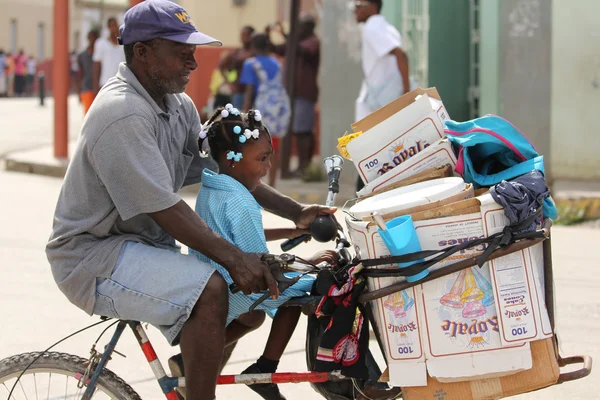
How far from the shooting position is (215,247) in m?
2.99

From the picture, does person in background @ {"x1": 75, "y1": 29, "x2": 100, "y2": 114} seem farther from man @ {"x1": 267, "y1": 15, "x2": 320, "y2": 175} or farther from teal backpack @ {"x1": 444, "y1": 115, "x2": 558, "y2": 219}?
teal backpack @ {"x1": 444, "y1": 115, "x2": 558, "y2": 219}

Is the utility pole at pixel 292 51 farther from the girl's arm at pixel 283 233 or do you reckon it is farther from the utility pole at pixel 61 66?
the girl's arm at pixel 283 233

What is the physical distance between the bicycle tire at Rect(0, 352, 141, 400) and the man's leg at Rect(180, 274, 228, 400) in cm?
33

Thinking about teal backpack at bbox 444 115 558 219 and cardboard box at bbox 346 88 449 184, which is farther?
cardboard box at bbox 346 88 449 184

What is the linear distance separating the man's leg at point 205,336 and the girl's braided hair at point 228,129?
1.60 feet

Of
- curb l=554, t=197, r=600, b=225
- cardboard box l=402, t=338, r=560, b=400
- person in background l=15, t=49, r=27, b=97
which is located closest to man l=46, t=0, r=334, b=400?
cardboard box l=402, t=338, r=560, b=400

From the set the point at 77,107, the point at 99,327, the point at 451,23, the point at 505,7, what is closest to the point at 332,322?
the point at 99,327

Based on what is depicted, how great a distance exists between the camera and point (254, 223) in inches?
128

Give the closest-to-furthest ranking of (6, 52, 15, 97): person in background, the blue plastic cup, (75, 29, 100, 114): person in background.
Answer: the blue plastic cup, (75, 29, 100, 114): person in background, (6, 52, 15, 97): person in background

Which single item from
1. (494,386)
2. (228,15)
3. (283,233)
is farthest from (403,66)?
(228,15)

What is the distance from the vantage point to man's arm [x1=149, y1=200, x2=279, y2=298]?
2.98 m

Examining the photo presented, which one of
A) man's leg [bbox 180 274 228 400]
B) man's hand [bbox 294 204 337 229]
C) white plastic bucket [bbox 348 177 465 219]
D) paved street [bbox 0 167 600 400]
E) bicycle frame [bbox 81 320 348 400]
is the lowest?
paved street [bbox 0 167 600 400]

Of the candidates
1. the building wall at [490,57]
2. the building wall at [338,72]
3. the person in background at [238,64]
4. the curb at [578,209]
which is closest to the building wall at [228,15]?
the person in background at [238,64]

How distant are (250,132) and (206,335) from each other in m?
0.67
